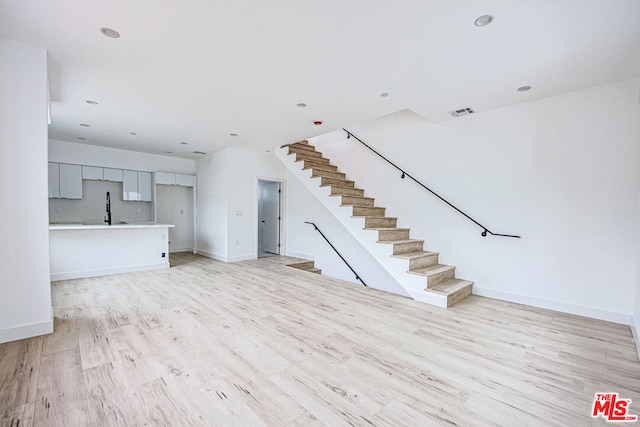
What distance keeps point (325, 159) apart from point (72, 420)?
5780mm

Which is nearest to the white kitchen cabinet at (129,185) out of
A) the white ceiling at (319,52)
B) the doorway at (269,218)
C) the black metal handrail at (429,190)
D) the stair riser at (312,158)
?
the white ceiling at (319,52)

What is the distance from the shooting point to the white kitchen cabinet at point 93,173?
614cm

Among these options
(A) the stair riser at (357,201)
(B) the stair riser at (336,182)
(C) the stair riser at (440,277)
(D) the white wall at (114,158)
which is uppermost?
(D) the white wall at (114,158)

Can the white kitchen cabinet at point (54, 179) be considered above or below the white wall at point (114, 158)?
below

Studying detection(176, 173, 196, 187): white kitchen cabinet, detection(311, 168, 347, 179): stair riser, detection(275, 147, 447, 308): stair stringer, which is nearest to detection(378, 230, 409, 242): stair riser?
detection(275, 147, 447, 308): stair stringer

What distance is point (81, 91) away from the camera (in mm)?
3473

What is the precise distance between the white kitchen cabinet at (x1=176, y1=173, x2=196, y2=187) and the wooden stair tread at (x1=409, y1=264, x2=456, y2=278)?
20.8ft

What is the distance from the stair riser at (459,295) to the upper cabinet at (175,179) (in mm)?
6907

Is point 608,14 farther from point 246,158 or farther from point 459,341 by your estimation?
point 246,158

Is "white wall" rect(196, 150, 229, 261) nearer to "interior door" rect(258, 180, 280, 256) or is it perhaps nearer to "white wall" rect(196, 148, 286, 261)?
"white wall" rect(196, 148, 286, 261)

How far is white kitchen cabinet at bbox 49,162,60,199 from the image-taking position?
579 cm

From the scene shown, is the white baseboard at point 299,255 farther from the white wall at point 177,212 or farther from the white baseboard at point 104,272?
the white wall at point 177,212

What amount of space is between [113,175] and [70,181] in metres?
0.78

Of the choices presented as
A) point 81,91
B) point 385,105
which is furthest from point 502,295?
point 81,91
